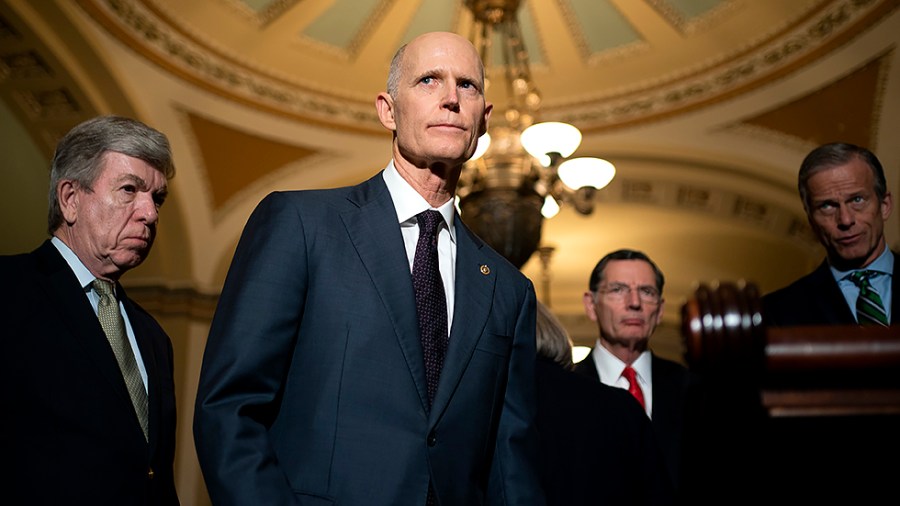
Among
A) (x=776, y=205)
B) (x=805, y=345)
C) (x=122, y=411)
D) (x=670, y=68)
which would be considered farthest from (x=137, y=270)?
(x=805, y=345)

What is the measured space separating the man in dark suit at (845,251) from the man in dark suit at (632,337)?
88 cm

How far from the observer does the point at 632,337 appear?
3572 mm

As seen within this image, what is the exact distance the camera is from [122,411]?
1986 mm

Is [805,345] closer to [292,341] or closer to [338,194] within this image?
[292,341]

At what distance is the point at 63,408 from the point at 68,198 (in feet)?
1.96

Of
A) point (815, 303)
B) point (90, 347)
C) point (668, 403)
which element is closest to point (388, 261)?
point (90, 347)

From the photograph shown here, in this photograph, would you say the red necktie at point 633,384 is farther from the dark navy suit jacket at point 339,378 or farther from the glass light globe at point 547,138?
the glass light globe at point 547,138

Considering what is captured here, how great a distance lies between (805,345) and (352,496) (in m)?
0.90

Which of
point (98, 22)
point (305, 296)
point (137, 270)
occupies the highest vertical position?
point (98, 22)

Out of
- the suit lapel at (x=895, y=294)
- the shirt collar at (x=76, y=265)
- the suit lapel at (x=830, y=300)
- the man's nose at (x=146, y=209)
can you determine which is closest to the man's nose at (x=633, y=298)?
the suit lapel at (x=830, y=300)

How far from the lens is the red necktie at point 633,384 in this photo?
348cm

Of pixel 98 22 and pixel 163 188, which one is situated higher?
pixel 98 22

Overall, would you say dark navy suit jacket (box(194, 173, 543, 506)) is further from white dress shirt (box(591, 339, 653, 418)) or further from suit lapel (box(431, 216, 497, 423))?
white dress shirt (box(591, 339, 653, 418))

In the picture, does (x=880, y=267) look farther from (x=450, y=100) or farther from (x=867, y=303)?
(x=450, y=100)
